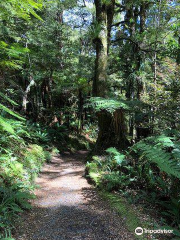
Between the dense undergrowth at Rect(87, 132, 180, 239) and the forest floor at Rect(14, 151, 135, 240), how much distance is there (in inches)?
20.2

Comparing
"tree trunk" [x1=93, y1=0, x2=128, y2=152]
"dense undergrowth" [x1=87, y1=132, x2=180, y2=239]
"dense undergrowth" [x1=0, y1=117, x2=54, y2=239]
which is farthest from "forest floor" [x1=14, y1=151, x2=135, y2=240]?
"tree trunk" [x1=93, y1=0, x2=128, y2=152]

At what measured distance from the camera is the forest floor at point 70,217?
2621mm

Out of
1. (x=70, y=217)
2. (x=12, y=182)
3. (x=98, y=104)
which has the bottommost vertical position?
(x=70, y=217)

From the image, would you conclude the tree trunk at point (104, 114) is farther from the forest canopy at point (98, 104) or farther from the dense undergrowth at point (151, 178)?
the dense undergrowth at point (151, 178)

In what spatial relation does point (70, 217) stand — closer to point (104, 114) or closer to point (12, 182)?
point (12, 182)

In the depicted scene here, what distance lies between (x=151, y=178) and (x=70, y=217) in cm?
183

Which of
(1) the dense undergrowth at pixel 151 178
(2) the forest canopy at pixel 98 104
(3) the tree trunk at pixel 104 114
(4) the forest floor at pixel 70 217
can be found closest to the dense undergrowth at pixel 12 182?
(2) the forest canopy at pixel 98 104

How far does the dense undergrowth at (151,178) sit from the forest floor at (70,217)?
51 cm

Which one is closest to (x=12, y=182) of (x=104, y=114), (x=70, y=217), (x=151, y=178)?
(x=70, y=217)

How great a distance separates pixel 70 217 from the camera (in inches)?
122

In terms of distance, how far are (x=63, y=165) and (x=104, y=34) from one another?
16.6ft

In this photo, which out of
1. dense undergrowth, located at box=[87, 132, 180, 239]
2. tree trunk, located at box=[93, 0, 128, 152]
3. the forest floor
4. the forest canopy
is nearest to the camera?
the forest floor

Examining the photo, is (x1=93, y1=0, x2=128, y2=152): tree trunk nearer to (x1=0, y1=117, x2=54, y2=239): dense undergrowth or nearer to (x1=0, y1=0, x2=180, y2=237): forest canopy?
(x1=0, y1=0, x2=180, y2=237): forest canopy

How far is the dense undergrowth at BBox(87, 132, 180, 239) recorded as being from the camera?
9.23 ft
